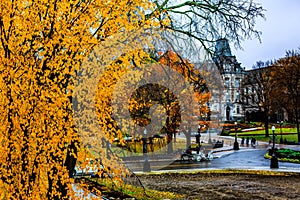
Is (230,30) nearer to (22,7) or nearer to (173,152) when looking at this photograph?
(22,7)

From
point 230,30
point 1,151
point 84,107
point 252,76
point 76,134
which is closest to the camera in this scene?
point 1,151

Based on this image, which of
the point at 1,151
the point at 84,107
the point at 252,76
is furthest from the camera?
the point at 252,76

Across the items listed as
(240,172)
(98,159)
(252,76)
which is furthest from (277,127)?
(98,159)

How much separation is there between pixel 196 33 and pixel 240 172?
12.7 m

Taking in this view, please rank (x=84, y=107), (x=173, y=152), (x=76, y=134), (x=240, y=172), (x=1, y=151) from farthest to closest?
(x=173, y=152) → (x=240, y=172) → (x=84, y=107) → (x=76, y=134) → (x=1, y=151)

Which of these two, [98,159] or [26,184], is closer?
[26,184]

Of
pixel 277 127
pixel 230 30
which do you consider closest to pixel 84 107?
pixel 230 30

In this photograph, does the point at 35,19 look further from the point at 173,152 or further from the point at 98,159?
the point at 173,152

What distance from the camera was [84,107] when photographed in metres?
8.82

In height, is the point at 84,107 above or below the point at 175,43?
below

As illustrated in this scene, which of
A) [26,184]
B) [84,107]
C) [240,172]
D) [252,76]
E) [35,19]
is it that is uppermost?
[252,76]

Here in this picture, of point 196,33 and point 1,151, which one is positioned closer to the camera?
point 1,151

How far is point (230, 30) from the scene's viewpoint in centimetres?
1276

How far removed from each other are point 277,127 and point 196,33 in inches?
2472
